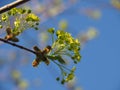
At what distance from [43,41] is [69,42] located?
3276mm

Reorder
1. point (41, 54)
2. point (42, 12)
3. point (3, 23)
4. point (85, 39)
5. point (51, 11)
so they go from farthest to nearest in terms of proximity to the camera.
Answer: point (85, 39) < point (51, 11) < point (42, 12) < point (3, 23) < point (41, 54)

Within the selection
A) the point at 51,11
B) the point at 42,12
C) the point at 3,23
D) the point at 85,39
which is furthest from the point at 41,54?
the point at 85,39

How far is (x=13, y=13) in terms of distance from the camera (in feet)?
6.10

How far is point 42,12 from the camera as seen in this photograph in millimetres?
4840

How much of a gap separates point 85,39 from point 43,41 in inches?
33.0

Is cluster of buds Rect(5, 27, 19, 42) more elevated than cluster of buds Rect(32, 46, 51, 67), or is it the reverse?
cluster of buds Rect(5, 27, 19, 42)

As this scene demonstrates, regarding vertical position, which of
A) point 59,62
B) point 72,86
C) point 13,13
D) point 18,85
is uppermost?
point 18,85

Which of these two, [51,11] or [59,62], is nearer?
[59,62]

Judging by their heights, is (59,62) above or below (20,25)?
below

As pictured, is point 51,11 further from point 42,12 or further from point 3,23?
point 3,23

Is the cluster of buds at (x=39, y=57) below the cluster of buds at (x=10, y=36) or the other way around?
below

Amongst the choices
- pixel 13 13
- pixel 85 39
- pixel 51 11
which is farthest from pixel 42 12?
pixel 13 13

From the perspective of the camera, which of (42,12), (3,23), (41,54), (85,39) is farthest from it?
(85,39)

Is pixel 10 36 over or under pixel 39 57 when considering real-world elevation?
over
